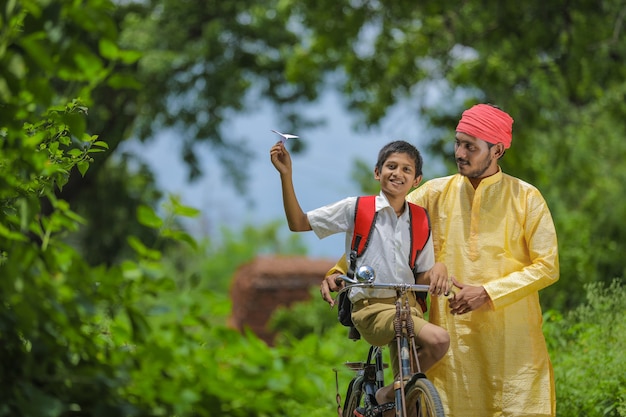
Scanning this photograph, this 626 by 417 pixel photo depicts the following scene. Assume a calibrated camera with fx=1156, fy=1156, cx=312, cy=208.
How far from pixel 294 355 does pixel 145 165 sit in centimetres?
2023

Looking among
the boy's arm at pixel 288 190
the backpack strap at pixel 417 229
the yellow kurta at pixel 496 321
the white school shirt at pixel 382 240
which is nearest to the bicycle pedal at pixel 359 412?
the yellow kurta at pixel 496 321

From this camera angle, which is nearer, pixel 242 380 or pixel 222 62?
pixel 242 380

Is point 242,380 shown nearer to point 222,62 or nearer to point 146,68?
point 146,68

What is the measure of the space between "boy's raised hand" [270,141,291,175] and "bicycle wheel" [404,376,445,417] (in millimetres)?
1045

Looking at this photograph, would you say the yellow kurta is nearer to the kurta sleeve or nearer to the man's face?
the kurta sleeve

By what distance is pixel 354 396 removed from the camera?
18.6ft

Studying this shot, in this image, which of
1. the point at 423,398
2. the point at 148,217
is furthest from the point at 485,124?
the point at 148,217

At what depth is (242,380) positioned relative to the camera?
2893mm

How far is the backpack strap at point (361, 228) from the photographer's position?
16.6 ft

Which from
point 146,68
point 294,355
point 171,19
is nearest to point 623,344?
point 294,355

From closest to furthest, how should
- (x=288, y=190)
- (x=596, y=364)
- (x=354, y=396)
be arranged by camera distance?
(x=288, y=190)
(x=354, y=396)
(x=596, y=364)

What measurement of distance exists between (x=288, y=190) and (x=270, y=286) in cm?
1434

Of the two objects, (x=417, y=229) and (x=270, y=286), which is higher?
(x=270, y=286)

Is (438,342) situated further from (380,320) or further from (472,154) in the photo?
(472,154)
